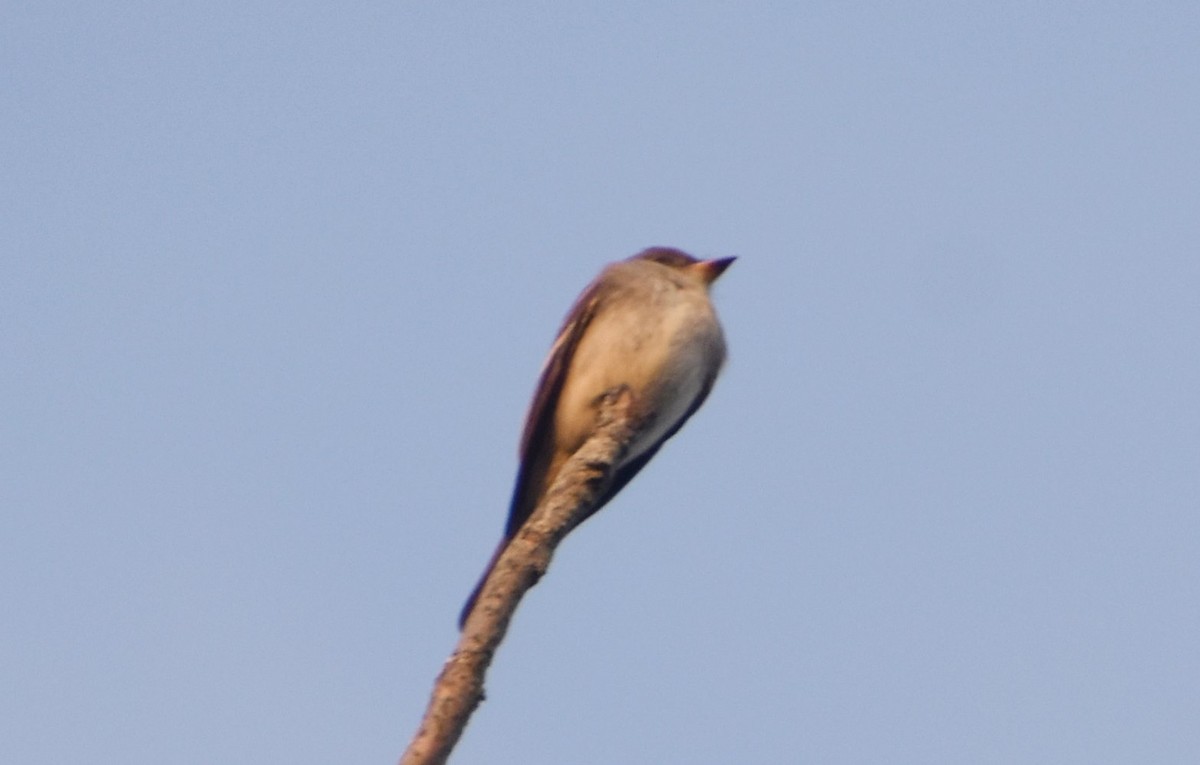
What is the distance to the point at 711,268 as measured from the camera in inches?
370

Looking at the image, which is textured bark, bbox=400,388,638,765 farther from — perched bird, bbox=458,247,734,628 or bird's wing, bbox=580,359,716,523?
bird's wing, bbox=580,359,716,523

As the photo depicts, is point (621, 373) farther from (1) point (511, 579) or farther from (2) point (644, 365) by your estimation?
(1) point (511, 579)

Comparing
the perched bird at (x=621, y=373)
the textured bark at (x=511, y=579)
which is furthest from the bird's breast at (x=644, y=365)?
the textured bark at (x=511, y=579)

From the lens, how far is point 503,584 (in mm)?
5488

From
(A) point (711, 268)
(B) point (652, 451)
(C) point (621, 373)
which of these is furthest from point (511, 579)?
(A) point (711, 268)

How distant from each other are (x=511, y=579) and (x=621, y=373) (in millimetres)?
2202

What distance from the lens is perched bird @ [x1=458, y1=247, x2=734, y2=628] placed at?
7602mm

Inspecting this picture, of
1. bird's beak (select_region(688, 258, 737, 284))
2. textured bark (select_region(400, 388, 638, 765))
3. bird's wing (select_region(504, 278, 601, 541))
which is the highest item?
bird's beak (select_region(688, 258, 737, 284))

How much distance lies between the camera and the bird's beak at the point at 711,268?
30.8 ft

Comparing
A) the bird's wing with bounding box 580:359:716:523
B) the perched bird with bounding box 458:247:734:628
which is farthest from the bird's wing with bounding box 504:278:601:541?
the bird's wing with bounding box 580:359:716:523

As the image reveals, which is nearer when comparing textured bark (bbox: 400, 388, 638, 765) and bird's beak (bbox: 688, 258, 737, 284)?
textured bark (bbox: 400, 388, 638, 765)

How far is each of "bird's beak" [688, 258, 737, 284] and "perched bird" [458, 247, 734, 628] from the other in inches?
41.6

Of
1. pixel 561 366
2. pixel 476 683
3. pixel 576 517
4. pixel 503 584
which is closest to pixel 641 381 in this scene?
pixel 561 366

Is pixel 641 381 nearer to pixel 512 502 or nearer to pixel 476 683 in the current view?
pixel 512 502
